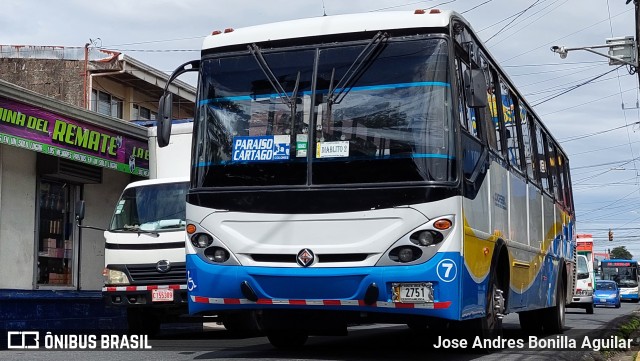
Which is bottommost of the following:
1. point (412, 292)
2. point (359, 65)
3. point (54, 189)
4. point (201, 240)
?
Result: point (412, 292)

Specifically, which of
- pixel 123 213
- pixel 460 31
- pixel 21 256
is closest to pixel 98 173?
pixel 21 256

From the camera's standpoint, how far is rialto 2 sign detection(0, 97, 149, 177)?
1568 cm

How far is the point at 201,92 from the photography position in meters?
9.09

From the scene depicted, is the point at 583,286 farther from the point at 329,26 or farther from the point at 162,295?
the point at 329,26

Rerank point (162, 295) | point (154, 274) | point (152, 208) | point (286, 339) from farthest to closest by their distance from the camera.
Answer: point (152, 208)
point (154, 274)
point (162, 295)
point (286, 339)

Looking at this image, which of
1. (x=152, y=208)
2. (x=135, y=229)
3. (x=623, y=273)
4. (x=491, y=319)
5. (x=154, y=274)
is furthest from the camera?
(x=623, y=273)

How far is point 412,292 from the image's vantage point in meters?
7.95

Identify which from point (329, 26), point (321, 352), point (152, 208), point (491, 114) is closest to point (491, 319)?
point (321, 352)

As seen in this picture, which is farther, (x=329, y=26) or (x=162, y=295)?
(x=162, y=295)

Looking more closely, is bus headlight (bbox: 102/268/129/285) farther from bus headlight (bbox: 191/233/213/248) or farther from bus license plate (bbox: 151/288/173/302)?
bus headlight (bbox: 191/233/213/248)

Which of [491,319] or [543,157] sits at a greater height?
[543,157]

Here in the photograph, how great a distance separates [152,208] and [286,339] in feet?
14.6

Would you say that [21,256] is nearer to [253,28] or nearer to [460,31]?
[253,28]

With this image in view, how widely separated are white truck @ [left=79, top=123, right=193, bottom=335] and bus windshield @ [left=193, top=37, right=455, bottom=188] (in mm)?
4561
